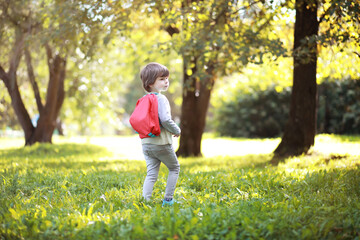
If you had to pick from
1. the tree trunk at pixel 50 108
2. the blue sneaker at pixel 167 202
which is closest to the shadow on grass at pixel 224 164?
the blue sneaker at pixel 167 202

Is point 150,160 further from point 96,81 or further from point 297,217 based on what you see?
point 96,81

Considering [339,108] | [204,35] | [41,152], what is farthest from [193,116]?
[339,108]

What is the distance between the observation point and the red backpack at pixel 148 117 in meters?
3.78

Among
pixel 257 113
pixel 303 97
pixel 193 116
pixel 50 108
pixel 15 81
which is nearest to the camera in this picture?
pixel 303 97

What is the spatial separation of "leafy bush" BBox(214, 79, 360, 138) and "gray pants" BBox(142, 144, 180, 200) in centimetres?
1239

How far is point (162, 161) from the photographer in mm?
4027

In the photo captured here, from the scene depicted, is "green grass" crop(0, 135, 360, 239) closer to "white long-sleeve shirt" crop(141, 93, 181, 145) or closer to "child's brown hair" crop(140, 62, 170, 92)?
"white long-sleeve shirt" crop(141, 93, 181, 145)

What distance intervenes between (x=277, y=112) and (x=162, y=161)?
47.9 feet

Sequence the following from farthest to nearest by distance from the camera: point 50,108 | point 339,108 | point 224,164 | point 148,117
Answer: point 339,108 → point 50,108 → point 224,164 → point 148,117

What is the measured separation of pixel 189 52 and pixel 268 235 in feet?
17.1

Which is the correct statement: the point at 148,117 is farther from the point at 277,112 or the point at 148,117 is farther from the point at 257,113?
the point at 277,112

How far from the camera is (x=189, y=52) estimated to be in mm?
7672

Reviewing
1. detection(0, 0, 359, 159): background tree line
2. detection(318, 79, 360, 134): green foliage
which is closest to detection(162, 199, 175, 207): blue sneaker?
detection(0, 0, 359, 159): background tree line

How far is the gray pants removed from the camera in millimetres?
3953
